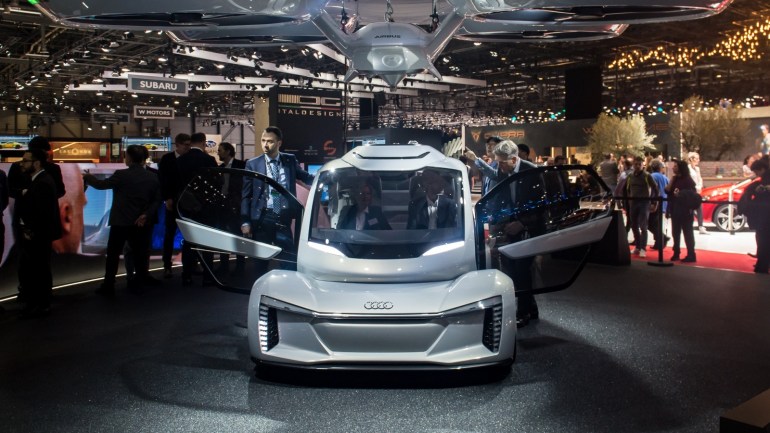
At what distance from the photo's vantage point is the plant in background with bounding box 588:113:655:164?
18.4m

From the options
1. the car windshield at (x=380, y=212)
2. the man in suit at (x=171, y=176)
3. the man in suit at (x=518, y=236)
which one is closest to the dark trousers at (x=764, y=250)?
the man in suit at (x=518, y=236)

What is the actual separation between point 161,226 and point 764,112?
24484mm

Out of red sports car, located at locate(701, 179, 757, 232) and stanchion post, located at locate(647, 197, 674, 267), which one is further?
red sports car, located at locate(701, 179, 757, 232)

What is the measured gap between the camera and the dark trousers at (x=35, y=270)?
5688 mm

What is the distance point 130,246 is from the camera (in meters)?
7.02

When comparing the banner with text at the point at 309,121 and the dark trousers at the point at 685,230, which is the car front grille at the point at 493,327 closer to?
the dark trousers at the point at 685,230

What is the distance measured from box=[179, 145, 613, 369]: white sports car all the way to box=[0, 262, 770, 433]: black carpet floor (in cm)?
28

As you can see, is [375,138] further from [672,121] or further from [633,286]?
[633,286]

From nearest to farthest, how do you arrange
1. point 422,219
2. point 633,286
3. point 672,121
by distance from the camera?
point 422,219 < point 633,286 < point 672,121

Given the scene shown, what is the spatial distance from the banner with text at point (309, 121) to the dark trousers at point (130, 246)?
15.4 ft

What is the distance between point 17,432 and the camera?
323 centimetres

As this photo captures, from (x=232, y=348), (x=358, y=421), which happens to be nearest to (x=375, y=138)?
(x=232, y=348)

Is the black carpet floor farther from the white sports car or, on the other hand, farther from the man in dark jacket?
the man in dark jacket

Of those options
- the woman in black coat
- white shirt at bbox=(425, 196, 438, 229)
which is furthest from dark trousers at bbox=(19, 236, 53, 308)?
the woman in black coat
